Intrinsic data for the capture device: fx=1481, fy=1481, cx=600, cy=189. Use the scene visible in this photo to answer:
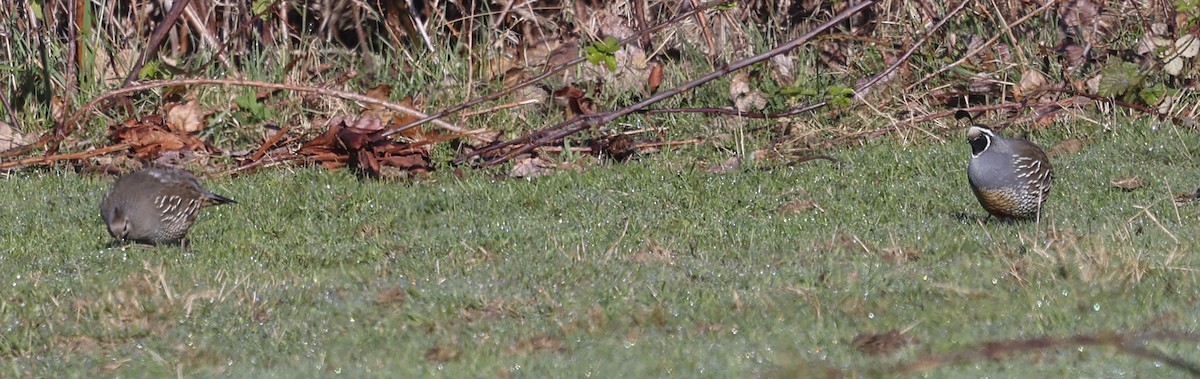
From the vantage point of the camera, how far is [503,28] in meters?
11.1

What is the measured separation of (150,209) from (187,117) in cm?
275

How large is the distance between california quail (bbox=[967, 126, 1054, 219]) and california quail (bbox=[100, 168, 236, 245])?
3.64 m

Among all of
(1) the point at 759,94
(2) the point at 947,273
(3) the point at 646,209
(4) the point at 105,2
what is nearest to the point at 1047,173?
(2) the point at 947,273

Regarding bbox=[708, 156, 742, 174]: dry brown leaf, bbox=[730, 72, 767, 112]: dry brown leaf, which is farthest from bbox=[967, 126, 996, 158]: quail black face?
bbox=[730, 72, 767, 112]: dry brown leaf

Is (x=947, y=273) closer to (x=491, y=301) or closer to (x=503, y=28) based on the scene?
(x=491, y=301)

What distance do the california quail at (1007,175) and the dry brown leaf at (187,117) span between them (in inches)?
197

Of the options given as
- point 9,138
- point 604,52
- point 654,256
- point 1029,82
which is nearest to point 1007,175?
point 654,256

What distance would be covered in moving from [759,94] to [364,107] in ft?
8.65

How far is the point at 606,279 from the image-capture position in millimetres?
5914

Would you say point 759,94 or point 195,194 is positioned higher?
point 195,194


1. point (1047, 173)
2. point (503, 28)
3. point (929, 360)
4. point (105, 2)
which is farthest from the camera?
point (503, 28)

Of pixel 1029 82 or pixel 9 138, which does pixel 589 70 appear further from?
pixel 9 138

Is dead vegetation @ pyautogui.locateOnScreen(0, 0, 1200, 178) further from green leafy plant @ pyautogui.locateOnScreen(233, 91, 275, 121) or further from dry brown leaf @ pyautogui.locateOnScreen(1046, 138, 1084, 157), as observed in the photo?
dry brown leaf @ pyautogui.locateOnScreen(1046, 138, 1084, 157)

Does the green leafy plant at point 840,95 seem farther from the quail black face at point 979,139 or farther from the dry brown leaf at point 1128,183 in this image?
the quail black face at point 979,139
